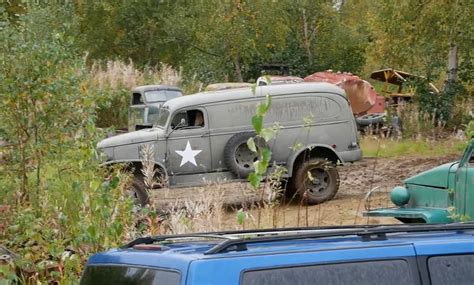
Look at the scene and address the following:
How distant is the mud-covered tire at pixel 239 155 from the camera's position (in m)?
16.2

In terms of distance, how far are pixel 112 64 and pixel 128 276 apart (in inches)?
1049

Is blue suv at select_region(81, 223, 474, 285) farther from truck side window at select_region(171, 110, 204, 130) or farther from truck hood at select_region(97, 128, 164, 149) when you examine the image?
truck side window at select_region(171, 110, 204, 130)

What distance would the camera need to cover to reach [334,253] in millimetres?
4309

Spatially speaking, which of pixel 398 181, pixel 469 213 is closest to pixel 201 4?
pixel 398 181

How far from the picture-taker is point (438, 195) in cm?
1186

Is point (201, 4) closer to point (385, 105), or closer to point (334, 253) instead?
point (385, 105)

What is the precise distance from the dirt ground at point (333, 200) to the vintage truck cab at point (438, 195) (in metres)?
0.57

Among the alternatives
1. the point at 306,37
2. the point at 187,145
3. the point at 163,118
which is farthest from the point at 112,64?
the point at 187,145

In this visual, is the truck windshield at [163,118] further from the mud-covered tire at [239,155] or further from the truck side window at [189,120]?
the mud-covered tire at [239,155]

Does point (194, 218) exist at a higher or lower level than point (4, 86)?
lower

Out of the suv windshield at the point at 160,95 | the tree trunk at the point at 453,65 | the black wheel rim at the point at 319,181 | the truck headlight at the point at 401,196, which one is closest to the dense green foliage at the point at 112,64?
the tree trunk at the point at 453,65

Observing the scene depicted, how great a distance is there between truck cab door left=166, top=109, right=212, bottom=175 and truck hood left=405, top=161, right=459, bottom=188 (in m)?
5.00

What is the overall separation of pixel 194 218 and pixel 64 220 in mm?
1108

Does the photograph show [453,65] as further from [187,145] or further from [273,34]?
[187,145]
